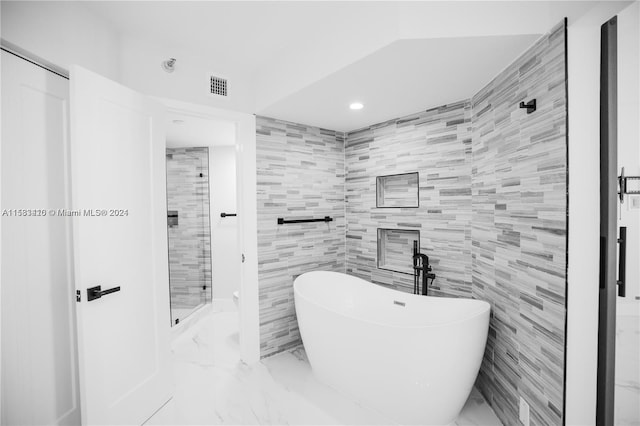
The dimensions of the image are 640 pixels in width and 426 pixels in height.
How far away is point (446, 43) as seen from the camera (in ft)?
4.46

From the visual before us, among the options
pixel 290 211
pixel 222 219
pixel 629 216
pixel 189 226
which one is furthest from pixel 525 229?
pixel 189 226

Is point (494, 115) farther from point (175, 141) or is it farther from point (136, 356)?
point (175, 141)

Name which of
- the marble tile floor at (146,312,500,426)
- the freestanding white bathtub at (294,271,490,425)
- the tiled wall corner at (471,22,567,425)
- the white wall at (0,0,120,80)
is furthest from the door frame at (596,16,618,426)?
the white wall at (0,0,120,80)

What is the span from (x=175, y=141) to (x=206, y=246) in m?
1.40

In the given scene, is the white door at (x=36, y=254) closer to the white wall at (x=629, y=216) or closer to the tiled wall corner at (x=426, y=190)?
the tiled wall corner at (x=426, y=190)

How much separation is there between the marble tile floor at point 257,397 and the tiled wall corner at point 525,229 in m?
0.48

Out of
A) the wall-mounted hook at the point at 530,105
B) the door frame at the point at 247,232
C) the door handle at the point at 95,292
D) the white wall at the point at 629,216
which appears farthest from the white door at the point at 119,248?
the white wall at the point at 629,216

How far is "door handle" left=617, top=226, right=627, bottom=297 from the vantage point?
3.63ft

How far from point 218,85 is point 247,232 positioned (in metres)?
1.22

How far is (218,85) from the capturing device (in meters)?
2.21

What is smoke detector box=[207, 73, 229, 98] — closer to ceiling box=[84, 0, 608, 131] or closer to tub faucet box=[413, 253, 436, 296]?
ceiling box=[84, 0, 608, 131]

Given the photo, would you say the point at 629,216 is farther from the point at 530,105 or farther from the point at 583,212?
the point at 530,105

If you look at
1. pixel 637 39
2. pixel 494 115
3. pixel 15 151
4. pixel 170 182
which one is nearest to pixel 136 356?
pixel 15 151

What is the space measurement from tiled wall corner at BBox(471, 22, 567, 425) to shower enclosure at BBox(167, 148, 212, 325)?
3.21 metres
